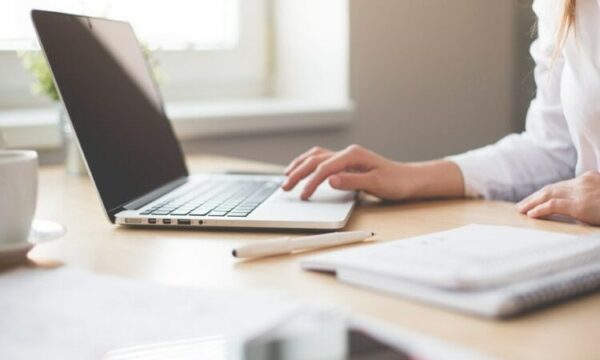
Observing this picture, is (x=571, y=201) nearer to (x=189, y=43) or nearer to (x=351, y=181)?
(x=351, y=181)

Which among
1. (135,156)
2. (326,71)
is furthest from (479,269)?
(326,71)

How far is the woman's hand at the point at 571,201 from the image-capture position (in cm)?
93

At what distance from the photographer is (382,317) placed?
0.59 meters

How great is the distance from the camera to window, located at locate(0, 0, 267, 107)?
173 cm

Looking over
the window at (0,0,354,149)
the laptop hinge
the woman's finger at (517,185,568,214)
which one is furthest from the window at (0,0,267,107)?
the woman's finger at (517,185,568,214)

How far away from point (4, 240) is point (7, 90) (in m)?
1.05

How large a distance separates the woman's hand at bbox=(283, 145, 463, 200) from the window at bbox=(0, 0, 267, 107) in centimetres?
83

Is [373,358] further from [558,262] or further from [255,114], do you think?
[255,114]

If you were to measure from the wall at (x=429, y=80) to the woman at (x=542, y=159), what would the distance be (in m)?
0.69

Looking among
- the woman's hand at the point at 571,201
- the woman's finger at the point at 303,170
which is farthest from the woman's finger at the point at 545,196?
the woman's finger at the point at 303,170

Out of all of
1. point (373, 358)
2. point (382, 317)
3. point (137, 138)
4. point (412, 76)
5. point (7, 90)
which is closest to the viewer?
point (373, 358)

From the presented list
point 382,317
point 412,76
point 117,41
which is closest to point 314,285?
point 382,317

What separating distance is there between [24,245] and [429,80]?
1.43 meters

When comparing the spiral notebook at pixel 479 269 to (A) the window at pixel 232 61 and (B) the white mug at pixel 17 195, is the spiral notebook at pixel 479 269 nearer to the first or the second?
(B) the white mug at pixel 17 195
